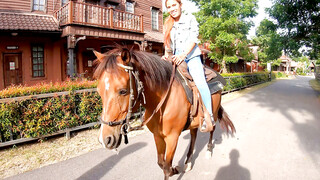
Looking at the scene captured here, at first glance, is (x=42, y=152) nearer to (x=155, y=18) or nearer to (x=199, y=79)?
(x=199, y=79)

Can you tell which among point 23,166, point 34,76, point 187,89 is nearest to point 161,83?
point 187,89

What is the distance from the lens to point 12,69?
10.6 metres

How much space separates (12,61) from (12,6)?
10.6 feet

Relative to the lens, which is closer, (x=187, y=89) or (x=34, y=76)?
(x=187, y=89)

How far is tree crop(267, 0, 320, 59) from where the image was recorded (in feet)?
43.6

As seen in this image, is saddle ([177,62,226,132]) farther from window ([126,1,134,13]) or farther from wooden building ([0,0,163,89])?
window ([126,1,134,13])

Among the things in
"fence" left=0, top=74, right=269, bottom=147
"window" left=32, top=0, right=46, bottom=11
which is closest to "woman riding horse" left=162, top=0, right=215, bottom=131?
"fence" left=0, top=74, right=269, bottom=147

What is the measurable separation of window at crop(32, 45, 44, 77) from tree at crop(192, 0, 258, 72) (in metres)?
13.2

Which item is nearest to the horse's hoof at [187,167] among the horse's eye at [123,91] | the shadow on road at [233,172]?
the shadow on road at [233,172]

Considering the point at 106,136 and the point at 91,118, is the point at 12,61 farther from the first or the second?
the point at 106,136

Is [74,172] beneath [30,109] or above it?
beneath

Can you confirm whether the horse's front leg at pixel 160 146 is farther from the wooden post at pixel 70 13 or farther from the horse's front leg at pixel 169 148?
the wooden post at pixel 70 13

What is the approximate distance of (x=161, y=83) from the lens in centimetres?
238

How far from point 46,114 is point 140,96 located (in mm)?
3859
